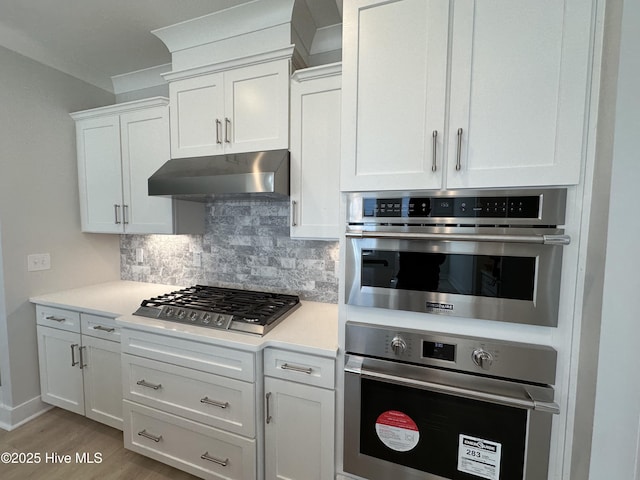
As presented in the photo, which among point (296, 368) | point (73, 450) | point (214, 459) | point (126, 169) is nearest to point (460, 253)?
point (296, 368)

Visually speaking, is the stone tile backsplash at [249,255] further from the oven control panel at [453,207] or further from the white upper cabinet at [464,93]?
the white upper cabinet at [464,93]

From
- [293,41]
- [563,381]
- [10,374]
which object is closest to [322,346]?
[563,381]

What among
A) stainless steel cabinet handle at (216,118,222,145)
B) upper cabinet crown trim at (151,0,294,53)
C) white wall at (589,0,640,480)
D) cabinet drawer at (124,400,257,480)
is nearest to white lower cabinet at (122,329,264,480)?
cabinet drawer at (124,400,257,480)

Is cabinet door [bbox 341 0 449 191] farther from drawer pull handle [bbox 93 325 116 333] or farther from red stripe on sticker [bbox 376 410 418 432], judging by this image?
drawer pull handle [bbox 93 325 116 333]

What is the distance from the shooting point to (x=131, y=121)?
2.03 metres

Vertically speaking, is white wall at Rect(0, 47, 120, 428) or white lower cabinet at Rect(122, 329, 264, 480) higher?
white wall at Rect(0, 47, 120, 428)

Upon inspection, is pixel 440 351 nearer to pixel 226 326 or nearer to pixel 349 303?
pixel 349 303

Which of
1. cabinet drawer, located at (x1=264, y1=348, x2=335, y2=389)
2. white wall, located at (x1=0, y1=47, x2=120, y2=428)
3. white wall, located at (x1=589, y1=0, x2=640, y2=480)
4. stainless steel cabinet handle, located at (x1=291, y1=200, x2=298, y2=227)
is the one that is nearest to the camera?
white wall, located at (x1=589, y1=0, x2=640, y2=480)

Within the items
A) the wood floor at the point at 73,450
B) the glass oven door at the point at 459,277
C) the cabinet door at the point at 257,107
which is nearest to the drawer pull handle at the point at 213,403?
the wood floor at the point at 73,450

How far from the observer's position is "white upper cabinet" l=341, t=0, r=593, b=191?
94 cm

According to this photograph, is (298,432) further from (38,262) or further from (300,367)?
(38,262)

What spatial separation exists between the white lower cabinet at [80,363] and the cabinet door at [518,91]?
223 cm

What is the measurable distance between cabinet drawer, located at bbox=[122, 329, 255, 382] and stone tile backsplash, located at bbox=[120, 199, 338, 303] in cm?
73

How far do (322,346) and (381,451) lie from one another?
50 centimetres
